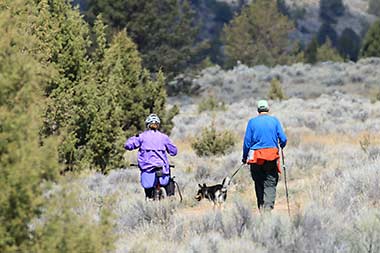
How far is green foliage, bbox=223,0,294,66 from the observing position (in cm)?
6012

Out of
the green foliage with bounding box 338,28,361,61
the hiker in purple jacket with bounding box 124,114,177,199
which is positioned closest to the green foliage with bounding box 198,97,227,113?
the hiker in purple jacket with bounding box 124,114,177,199

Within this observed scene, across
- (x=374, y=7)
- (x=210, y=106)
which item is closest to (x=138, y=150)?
(x=210, y=106)

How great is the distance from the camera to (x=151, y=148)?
10695mm

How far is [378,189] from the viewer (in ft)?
34.3

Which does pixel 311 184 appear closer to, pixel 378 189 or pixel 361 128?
pixel 378 189

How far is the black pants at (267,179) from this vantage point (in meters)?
9.85

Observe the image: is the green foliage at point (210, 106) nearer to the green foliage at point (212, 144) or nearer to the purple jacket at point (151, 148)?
the green foliage at point (212, 144)

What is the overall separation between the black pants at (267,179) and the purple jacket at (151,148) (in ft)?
4.74

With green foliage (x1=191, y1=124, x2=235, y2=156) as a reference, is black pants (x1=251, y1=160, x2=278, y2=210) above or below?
above

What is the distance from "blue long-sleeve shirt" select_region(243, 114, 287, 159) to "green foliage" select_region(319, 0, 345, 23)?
109796 millimetres

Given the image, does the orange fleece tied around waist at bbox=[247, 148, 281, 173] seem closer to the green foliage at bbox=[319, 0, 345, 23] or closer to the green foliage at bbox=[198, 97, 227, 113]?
the green foliage at bbox=[198, 97, 227, 113]

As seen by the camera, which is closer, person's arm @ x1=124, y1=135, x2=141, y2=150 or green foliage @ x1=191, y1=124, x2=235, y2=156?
person's arm @ x1=124, y1=135, x2=141, y2=150

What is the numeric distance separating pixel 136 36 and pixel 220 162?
69.9 ft

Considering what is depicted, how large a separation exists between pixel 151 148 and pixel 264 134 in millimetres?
1812
